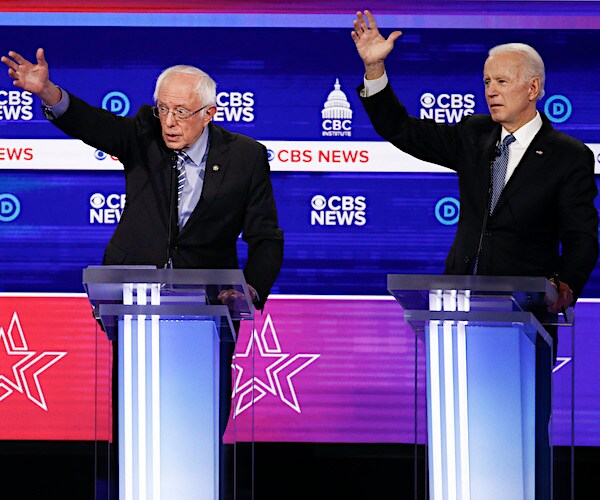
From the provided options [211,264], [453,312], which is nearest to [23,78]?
[211,264]

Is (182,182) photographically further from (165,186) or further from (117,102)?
(117,102)

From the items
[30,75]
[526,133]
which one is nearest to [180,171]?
[30,75]

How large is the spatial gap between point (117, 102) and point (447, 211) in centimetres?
152

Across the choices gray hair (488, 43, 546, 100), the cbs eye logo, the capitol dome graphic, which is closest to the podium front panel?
gray hair (488, 43, 546, 100)

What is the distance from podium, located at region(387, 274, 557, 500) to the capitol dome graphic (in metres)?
2.52

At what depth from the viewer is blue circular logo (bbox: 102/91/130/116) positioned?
17.8 feet

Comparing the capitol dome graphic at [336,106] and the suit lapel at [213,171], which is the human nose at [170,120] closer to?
the suit lapel at [213,171]

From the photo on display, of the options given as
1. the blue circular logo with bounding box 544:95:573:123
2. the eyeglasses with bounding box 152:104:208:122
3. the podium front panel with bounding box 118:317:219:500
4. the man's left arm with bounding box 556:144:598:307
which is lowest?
the podium front panel with bounding box 118:317:219:500

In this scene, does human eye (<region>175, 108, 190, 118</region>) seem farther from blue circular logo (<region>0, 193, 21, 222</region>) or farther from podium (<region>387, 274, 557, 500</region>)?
blue circular logo (<region>0, 193, 21, 222</region>)

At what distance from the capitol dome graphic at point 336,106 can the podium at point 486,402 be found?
2.52 meters

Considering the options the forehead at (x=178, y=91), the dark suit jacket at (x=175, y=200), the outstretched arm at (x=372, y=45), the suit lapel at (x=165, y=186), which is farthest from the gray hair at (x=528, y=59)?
the suit lapel at (x=165, y=186)

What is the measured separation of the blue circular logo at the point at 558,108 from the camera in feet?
17.7

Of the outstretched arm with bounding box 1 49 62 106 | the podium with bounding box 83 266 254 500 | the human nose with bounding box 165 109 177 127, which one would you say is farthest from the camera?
the human nose with bounding box 165 109 177 127

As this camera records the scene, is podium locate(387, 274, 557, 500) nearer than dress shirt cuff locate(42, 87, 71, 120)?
Yes
